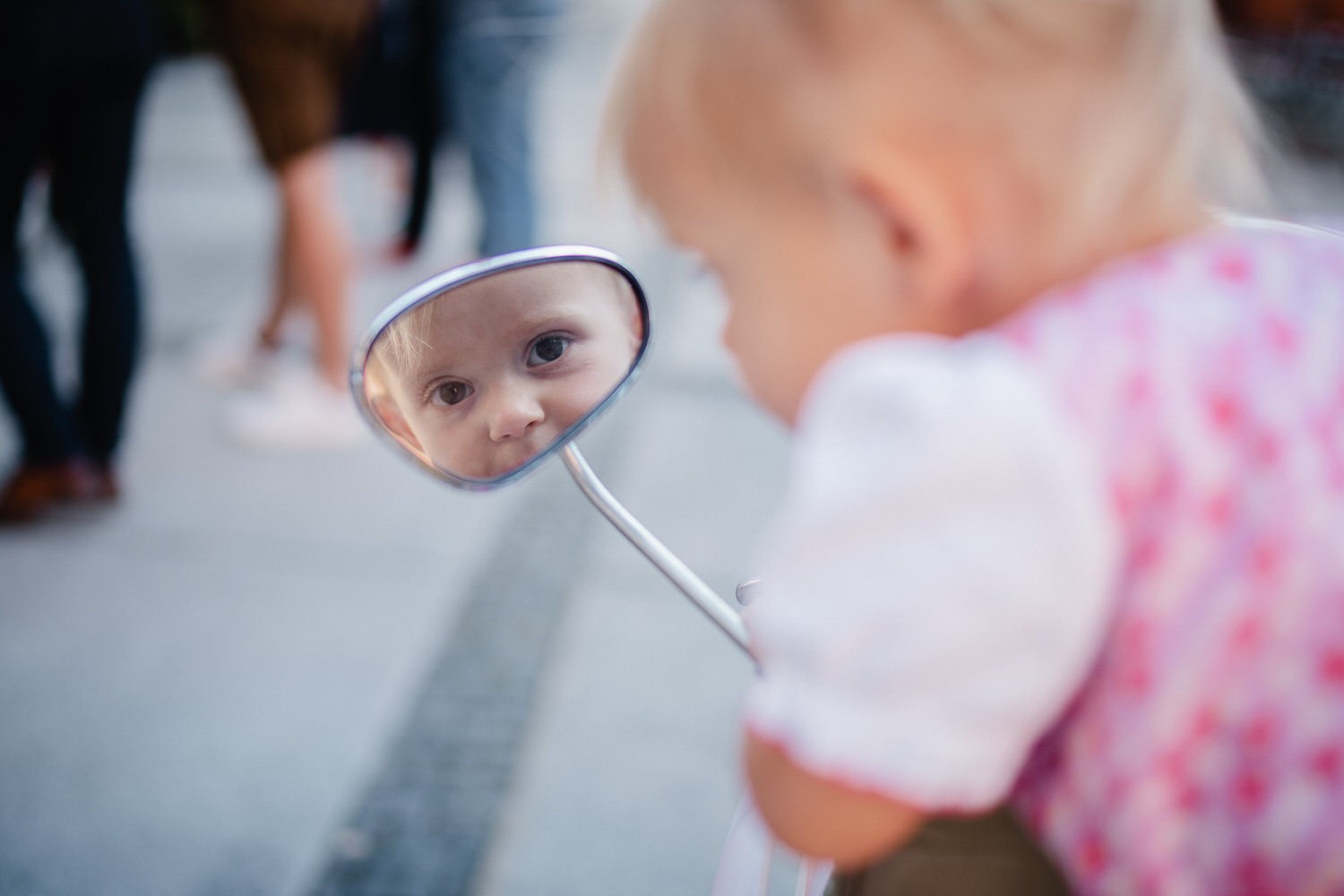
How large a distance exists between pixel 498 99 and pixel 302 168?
0.77 meters

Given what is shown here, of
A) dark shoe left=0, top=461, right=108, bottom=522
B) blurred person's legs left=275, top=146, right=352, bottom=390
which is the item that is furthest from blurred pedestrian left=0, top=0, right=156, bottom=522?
blurred person's legs left=275, top=146, right=352, bottom=390

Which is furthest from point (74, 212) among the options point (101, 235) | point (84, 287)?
point (84, 287)

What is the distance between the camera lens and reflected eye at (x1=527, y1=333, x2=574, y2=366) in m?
0.92

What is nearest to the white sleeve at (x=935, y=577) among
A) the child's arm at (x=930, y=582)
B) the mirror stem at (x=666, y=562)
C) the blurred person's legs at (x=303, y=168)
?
the child's arm at (x=930, y=582)

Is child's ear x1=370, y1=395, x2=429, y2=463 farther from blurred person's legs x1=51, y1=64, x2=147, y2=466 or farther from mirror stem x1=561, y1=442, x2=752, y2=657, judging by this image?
blurred person's legs x1=51, y1=64, x2=147, y2=466

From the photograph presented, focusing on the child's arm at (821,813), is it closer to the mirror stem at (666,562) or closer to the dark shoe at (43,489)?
the mirror stem at (666,562)

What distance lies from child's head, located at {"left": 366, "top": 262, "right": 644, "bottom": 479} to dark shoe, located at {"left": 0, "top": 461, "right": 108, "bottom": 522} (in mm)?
2232

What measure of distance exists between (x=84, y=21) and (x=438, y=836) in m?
1.95

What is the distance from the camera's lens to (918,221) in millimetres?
636

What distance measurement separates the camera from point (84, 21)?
7.93 ft

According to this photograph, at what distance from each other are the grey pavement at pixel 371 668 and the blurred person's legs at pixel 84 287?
158 millimetres

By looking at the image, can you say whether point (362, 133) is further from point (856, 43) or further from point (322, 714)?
point (856, 43)

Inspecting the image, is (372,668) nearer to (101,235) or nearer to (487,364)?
(101,235)

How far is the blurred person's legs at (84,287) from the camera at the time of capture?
251 cm
